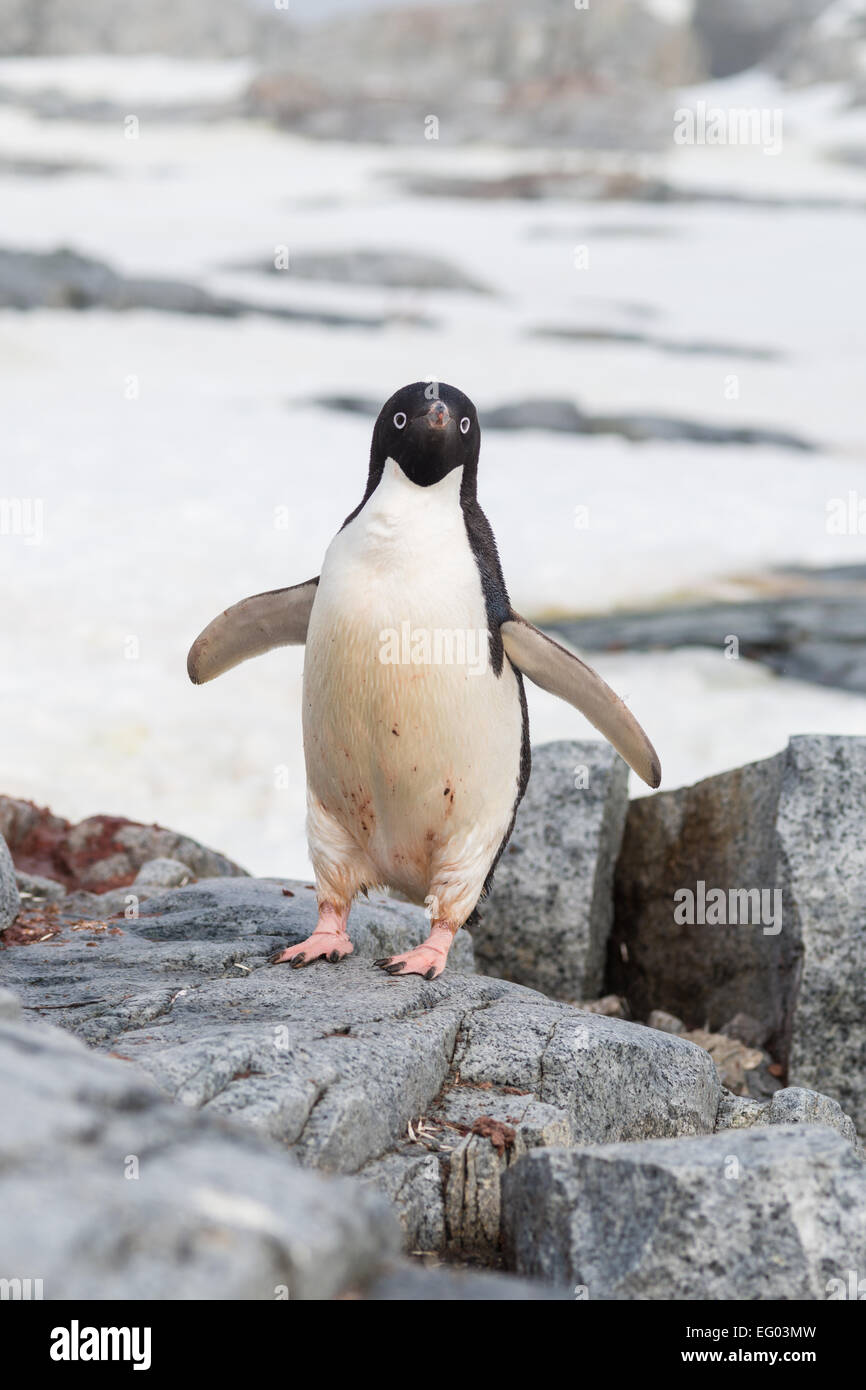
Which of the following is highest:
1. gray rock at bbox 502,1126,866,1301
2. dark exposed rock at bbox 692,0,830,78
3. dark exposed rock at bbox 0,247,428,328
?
dark exposed rock at bbox 692,0,830,78

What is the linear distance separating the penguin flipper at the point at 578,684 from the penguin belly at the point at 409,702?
4.2 inches

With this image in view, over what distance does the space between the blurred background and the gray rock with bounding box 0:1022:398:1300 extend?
15.7ft

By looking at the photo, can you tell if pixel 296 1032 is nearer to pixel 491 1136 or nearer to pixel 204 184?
pixel 491 1136

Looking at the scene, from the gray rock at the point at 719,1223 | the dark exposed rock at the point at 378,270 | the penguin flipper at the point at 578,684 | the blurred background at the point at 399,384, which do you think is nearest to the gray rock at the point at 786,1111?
the penguin flipper at the point at 578,684

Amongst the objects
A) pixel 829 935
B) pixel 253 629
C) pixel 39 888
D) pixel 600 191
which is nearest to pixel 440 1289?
pixel 253 629

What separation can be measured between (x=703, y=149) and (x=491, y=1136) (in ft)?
129

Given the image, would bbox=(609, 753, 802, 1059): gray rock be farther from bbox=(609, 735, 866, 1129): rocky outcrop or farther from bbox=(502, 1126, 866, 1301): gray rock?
bbox=(502, 1126, 866, 1301): gray rock

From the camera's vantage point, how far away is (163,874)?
5.59 metres

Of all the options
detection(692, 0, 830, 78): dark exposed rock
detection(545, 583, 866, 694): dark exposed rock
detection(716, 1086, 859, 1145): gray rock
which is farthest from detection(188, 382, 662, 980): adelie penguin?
detection(692, 0, 830, 78): dark exposed rock

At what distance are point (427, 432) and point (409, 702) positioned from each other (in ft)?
2.48

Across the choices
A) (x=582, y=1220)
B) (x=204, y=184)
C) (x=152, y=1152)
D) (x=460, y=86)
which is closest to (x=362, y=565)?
(x=582, y=1220)

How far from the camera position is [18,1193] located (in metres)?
1.64

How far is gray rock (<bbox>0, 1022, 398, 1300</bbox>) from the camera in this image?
160 centimetres

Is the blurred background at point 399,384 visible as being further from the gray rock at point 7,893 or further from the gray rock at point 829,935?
the gray rock at point 829,935
